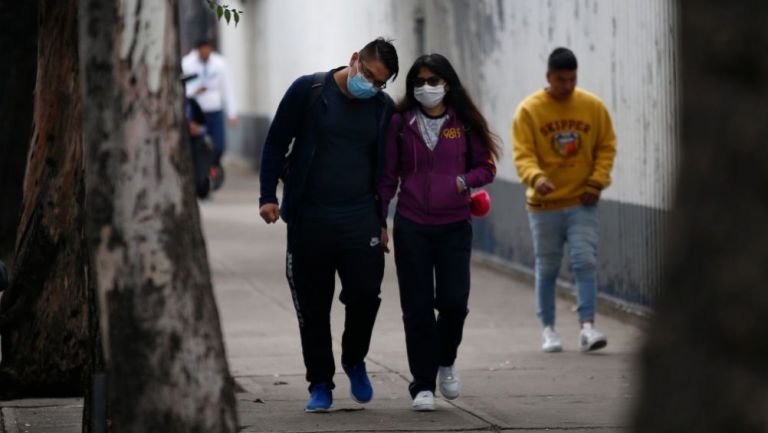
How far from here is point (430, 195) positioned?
25.7 feet

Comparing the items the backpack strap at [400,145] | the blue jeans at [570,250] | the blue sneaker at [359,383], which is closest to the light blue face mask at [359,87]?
the backpack strap at [400,145]

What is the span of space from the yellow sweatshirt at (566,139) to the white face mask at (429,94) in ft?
6.85

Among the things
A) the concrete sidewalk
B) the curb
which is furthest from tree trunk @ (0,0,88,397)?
the curb

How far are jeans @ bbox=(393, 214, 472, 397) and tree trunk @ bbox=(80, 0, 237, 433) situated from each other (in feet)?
9.37

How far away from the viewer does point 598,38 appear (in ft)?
39.2

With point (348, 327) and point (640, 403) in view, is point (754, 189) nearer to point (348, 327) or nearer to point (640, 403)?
point (640, 403)

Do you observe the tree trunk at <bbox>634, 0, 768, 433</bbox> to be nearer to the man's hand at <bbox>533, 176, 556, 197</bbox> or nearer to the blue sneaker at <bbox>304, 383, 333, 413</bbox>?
the blue sneaker at <bbox>304, 383, 333, 413</bbox>

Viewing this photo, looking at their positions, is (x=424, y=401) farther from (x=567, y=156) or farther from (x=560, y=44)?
(x=560, y=44)

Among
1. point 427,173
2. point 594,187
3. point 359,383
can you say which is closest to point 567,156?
point 594,187

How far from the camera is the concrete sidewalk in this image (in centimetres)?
777

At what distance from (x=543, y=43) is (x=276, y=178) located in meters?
5.75

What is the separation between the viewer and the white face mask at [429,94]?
310 inches

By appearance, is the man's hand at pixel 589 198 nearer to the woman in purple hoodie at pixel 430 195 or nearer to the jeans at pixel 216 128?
the woman in purple hoodie at pixel 430 195

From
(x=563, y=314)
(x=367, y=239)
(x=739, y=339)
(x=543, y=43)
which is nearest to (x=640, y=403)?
(x=739, y=339)
